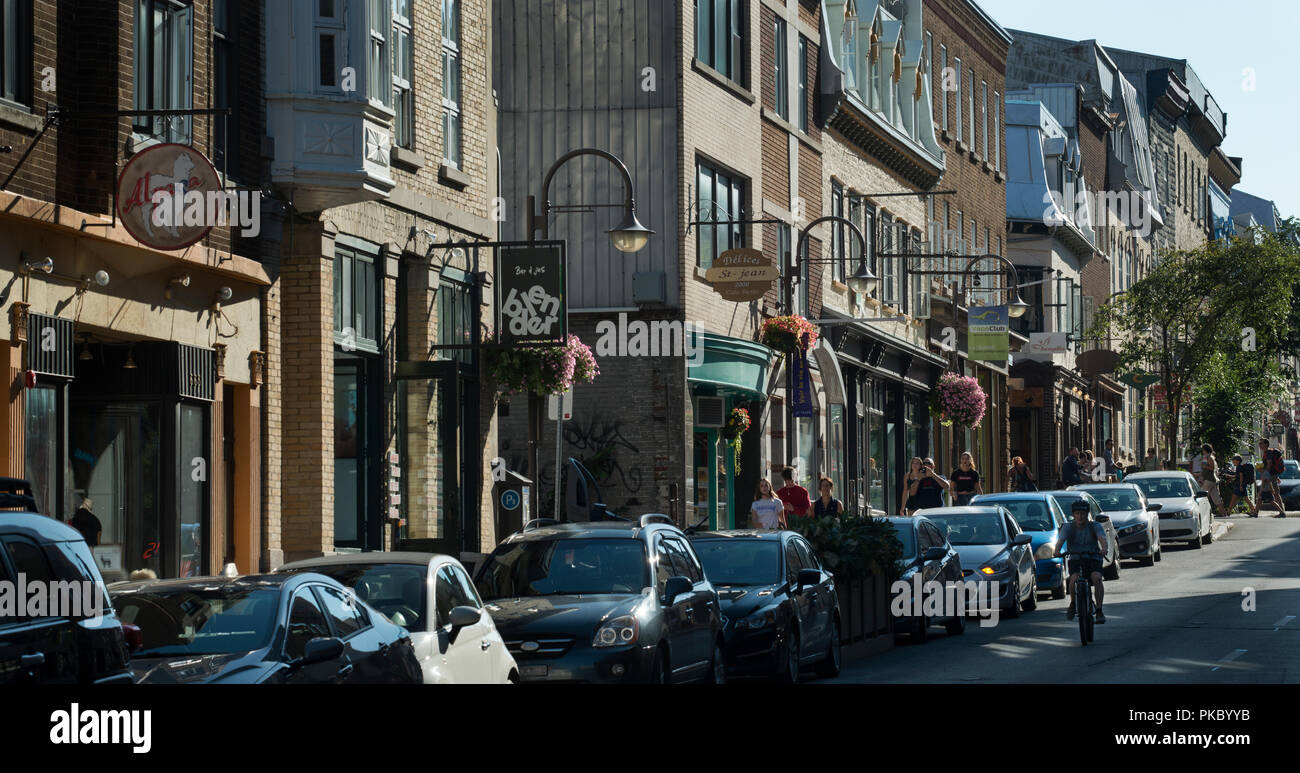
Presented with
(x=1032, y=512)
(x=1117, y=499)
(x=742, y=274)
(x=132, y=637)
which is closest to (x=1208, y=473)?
(x=1117, y=499)

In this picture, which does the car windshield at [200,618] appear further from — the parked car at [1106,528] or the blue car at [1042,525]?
the parked car at [1106,528]

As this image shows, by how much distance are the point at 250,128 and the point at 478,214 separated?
6.14m

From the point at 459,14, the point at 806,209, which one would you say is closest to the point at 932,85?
the point at 806,209

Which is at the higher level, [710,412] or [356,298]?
[356,298]

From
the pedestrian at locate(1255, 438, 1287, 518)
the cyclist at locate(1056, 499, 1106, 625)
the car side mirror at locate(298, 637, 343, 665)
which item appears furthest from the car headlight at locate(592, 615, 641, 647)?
the pedestrian at locate(1255, 438, 1287, 518)

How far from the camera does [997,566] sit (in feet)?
84.1

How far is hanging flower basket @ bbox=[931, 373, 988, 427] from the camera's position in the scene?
4562 cm

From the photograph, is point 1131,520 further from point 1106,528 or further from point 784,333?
point 784,333

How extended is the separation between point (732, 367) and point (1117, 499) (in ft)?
28.3

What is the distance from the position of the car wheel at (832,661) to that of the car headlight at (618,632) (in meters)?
4.79

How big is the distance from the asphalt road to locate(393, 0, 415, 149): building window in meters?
8.20

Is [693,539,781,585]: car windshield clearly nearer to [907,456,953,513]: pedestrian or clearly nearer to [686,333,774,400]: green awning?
[686,333,774,400]: green awning
